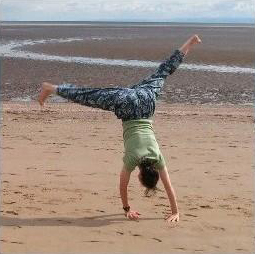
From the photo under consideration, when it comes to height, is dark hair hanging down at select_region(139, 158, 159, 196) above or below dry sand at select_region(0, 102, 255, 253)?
above

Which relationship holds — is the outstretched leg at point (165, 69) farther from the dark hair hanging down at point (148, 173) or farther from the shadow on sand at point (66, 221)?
the shadow on sand at point (66, 221)

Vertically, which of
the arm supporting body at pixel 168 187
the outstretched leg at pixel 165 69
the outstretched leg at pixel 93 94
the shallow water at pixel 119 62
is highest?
the outstretched leg at pixel 165 69

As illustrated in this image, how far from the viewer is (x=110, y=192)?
6875 millimetres

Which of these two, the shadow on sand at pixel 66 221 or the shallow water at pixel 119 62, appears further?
the shallow water at pixel 119 62

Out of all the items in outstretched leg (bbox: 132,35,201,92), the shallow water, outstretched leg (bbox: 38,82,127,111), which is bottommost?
the shallow water

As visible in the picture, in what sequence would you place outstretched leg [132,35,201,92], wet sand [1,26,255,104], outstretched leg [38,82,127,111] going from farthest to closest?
wet sand [1,26,255,104] < outstretched leg [132,35,201,92] < outstretched leg [38,82,127,111]

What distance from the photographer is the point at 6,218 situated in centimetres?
587

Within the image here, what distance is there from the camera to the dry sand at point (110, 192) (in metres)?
5.34

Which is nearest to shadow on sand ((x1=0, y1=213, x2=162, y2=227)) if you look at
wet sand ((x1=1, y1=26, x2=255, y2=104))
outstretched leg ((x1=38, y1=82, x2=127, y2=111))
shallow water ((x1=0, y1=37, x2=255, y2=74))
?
outstretched leg ((x1=38, y1=82, x2=127, y2=111))

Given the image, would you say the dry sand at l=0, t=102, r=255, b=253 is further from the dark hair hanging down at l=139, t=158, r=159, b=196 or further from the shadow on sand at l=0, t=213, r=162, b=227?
the dark hair hanging down at l=139, t=158, r=159, b=196

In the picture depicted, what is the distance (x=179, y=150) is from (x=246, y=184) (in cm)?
211

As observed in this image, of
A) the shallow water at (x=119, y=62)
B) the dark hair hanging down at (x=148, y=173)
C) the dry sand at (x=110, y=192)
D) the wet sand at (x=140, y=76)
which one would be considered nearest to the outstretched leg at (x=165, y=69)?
the dark hair hanging down at (x=148, y=173)

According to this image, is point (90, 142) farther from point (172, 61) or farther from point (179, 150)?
point (172, 61)

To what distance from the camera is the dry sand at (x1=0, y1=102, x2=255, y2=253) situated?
17.5 ft
